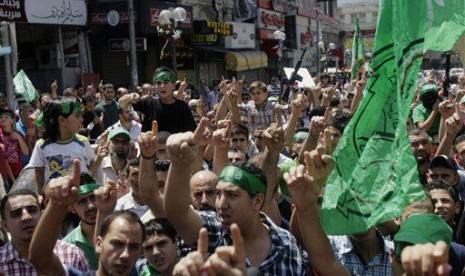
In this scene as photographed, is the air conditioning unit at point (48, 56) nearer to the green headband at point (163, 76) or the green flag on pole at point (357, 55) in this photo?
the green flag on pole at point (357, 55)

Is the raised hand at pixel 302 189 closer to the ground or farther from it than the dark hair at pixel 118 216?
farther from it

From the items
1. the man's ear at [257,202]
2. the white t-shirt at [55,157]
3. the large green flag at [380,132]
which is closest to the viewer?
the large green flag at [380,132]

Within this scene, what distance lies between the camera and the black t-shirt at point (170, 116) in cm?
686

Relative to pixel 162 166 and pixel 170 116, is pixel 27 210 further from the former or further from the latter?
pixel 170 116

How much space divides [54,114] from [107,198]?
179cm

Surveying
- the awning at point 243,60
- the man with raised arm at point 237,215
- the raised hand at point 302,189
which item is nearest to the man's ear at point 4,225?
the man with raised arm at point 237,215

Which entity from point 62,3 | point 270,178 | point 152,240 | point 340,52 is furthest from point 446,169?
point 340,52

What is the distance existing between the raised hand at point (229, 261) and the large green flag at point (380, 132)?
92cm

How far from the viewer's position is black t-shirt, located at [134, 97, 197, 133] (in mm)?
6859

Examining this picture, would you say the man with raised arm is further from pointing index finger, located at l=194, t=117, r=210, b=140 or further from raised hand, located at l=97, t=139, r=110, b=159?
raised hand, located at l=97, t=139, r=110, b=159

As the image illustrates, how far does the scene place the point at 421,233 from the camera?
317 centimetres

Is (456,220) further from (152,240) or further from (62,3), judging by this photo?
(62,3)

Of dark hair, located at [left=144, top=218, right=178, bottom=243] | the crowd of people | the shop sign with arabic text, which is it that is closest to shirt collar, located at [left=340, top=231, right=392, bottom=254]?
the crowd of people

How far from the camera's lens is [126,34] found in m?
21.0
